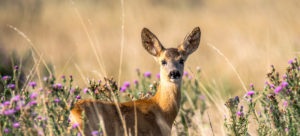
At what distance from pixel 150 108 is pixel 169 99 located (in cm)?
31

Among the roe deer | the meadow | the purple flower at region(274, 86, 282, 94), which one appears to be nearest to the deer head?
the roe deer

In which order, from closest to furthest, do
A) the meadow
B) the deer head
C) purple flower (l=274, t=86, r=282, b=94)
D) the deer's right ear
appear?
purple flower (l=274, t=86, r=282, b=94) < the deer head < the deer's right ear < the meadow

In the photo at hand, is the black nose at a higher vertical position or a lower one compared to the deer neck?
higher

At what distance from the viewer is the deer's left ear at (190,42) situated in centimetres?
600

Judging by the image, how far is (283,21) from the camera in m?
13.5

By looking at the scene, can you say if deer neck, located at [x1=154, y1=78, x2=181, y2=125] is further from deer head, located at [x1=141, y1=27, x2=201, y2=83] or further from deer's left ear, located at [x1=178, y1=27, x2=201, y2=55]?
deer's left ear, located at [x1=178, y1=27, x2=201, y2=55]

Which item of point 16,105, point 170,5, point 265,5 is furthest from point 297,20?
point 16,105

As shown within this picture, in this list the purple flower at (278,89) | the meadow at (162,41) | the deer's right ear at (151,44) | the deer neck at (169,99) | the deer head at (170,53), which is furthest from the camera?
the meadow at (162,41)

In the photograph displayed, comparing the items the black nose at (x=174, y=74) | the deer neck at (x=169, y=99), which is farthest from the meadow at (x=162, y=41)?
the black nose at (x=174, y=74)

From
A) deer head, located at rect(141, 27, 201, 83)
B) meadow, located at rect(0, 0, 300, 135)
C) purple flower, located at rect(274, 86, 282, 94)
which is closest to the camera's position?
purple flower, located at rect(274, 86, 282, 94)

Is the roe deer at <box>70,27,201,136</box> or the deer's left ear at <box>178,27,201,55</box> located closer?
the roe deer at <box>70,27,201,136</box>

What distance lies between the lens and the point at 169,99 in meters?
5.43

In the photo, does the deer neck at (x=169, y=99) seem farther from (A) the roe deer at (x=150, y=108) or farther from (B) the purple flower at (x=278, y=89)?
(B) the purple flower at (x=278, y=89)

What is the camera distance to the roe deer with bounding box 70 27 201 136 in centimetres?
453
